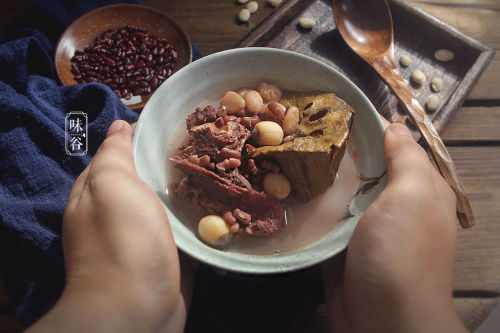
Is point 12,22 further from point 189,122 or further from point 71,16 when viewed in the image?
point 189,122

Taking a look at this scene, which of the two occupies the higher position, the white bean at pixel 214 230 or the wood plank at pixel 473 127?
the white bean at pixel 214 230

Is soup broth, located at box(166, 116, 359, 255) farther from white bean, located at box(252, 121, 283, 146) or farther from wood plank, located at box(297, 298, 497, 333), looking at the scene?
wood plank, located at box(297, 298, 497, 333)

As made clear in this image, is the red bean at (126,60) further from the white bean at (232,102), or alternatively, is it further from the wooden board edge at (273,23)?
the white bean at (232,102)

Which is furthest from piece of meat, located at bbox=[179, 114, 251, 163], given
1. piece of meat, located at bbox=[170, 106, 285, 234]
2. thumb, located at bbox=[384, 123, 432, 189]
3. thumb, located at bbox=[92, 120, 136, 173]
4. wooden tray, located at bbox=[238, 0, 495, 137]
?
wooden tray, located at bbox=[238, 0, 495, 137]

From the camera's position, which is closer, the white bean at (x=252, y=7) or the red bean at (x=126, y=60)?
the red bean at (x=126, y=60)

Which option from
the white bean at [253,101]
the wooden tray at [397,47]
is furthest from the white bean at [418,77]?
the white bean at [253,101]

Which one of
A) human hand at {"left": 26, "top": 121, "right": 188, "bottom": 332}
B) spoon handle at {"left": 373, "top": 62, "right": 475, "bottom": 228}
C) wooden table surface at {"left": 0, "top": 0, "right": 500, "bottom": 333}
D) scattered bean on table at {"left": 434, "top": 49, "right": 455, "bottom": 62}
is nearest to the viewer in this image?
human hand at {"left": 26, "top": 121, "right": 188, "bottom": 332}
